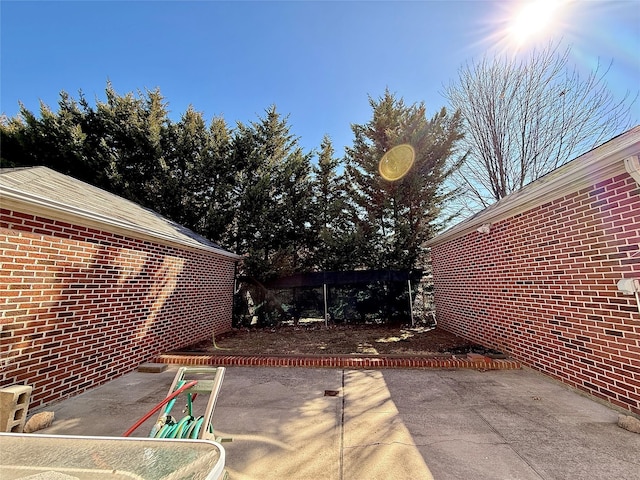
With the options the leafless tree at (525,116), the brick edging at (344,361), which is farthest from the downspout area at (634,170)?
the leafless tree at (525,116)

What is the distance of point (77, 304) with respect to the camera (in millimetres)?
3867

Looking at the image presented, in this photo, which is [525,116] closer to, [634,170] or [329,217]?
[329,217]

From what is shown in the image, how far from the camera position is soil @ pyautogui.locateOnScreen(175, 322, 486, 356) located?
579 centimetres

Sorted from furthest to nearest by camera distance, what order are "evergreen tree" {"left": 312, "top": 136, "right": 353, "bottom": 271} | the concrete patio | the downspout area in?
"evergreen tree" {"left": 312, "top": 136, "right": 353, "bottom": 271}
the downspout area
the concrete patio

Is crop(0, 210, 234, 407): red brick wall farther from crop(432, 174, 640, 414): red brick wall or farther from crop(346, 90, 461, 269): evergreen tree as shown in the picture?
crop(346, 90, 461, 269): evergreen tree

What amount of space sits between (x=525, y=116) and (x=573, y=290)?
10182mm

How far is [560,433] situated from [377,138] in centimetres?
1106

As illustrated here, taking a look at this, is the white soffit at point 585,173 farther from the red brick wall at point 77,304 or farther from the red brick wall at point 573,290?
the red brick wall at point 77,304

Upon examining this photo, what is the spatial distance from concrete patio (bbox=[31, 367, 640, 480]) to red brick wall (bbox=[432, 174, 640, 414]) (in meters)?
0.42

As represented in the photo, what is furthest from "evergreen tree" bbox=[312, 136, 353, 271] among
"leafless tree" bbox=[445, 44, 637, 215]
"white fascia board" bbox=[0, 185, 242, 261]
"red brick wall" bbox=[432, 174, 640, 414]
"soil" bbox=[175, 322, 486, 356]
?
"white fascia board" bbox=[0, 185, 242, 261]

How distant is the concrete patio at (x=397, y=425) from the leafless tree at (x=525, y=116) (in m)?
10.1

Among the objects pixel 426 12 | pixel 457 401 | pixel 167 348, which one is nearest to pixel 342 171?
pixel 426 12

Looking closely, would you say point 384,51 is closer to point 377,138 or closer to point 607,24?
point 377,138

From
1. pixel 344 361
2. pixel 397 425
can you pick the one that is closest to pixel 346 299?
pixel 344 361
